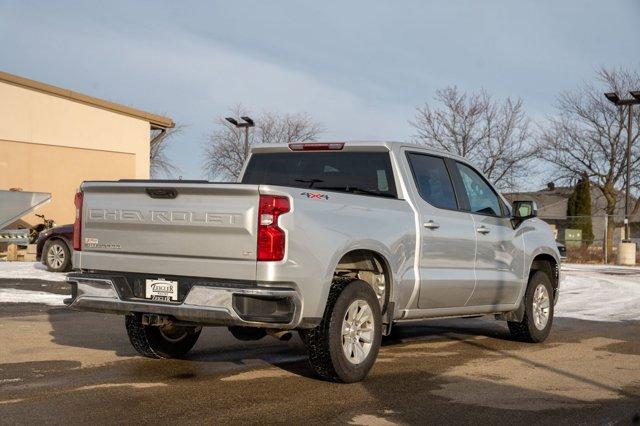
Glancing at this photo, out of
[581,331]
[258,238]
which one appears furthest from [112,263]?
[581,331]

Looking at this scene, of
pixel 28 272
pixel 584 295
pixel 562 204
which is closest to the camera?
pixel 584 295

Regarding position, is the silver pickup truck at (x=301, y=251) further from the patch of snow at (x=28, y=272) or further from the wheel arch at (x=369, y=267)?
the patch of snow at (x=28, y=272)

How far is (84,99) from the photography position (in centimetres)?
2858

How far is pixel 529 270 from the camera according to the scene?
9602 mm

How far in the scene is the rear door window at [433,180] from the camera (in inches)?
317

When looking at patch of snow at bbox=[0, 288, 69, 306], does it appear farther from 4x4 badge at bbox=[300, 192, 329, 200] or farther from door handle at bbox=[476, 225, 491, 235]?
4x4 badge at bbox=[300, 192, 329, 200]

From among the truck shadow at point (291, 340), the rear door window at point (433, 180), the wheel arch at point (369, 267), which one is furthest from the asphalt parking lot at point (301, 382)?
the rear door window at point (433, 180)

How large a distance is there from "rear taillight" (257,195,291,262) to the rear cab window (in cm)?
175

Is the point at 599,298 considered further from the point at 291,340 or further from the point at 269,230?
the point at 269,230

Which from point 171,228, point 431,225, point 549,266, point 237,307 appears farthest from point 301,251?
point 549,266

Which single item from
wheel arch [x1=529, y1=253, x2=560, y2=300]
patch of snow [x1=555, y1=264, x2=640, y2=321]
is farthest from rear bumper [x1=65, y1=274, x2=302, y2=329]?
patch of snow [x1=555, y1=264, x2=640, y2=321]

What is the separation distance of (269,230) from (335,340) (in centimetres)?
105

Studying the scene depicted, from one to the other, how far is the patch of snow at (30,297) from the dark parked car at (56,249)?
4084mm

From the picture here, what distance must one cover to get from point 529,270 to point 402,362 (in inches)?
93.2
